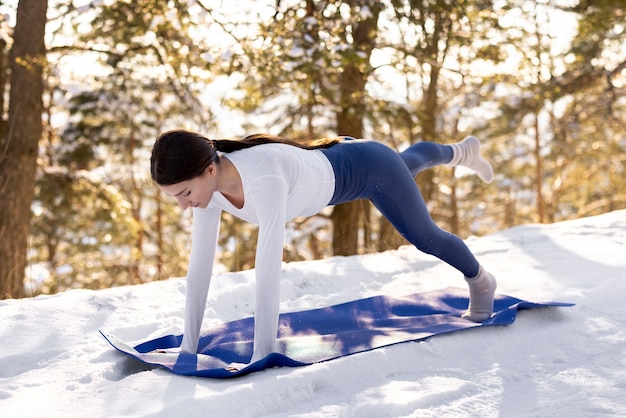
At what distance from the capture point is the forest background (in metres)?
5.56

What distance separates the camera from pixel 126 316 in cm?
314

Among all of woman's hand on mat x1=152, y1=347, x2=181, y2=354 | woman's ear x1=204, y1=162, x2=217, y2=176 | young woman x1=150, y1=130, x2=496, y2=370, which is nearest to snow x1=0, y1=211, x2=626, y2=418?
woman's hand on mat x1=152, y1=347, x2=181, y2=354

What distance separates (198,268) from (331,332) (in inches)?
26.7

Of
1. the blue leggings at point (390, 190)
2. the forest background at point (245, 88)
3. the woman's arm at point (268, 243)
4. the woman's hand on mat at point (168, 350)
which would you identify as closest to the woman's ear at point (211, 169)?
the woman's arm at point (268, 243)

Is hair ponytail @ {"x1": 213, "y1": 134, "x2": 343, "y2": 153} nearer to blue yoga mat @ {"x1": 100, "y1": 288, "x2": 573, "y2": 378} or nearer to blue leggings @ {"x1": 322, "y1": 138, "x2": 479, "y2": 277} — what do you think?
blue leggings @ {"x1": 322, "y1": 138, "x2": 479, "y2": 277}

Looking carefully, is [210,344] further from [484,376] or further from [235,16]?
[235,16]

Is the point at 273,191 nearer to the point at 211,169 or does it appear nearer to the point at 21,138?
the point at 211,169

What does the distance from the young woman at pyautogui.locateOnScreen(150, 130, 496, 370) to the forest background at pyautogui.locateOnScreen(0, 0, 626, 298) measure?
2217mm

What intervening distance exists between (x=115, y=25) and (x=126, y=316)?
164 inches

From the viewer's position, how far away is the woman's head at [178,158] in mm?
2121

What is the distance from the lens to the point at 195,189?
221 centimetres

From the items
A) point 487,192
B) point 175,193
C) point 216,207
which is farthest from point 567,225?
point 487,192

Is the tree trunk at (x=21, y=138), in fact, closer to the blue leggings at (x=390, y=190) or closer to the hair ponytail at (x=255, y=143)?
the hair ponytail at (x=255, y=143)

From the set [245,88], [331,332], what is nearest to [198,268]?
[331,332]
